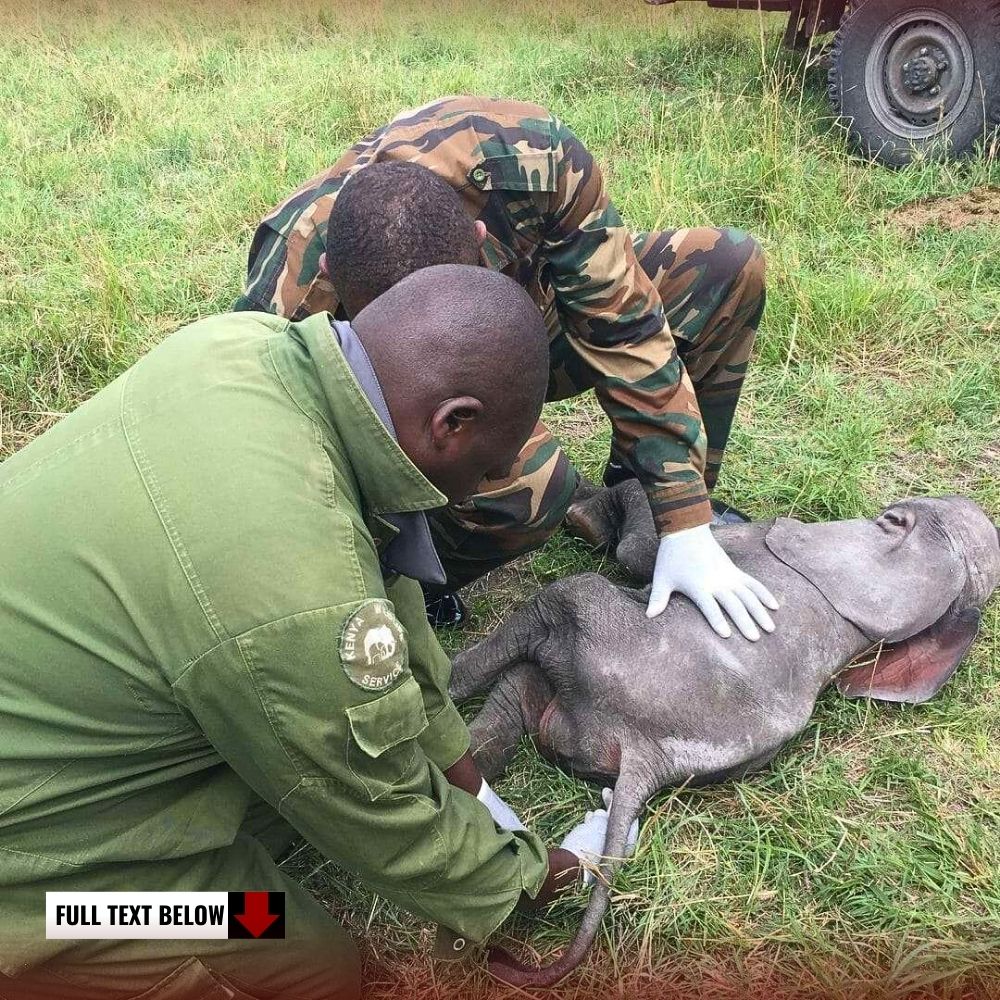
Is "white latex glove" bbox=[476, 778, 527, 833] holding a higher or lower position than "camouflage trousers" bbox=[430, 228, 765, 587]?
lower

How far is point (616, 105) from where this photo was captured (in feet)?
19.2

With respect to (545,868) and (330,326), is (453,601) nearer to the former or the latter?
(545,868)

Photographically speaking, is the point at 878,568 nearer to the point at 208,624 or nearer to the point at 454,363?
the point at 454,363

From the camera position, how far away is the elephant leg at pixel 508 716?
92.9 inches

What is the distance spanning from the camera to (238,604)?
1.29m

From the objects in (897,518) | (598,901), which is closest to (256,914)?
(598,901)

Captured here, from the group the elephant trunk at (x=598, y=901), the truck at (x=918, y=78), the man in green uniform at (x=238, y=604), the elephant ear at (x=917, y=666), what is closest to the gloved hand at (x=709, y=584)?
the elephant ear at (x=917, y=666)

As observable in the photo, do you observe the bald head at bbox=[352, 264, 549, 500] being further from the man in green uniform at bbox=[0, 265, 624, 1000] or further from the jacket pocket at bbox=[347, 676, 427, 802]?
the jacket pocket at bbox=[347, 676, 427, 802]

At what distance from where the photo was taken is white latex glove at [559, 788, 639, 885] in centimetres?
213

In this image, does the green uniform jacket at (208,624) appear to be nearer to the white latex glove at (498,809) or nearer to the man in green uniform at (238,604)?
the man in green uniform at (238,604)

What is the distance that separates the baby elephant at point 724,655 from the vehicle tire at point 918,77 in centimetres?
303

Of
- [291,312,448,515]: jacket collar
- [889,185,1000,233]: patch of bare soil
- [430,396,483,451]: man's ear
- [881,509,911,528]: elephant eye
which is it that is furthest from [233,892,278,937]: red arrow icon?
[889,185,1000,233]: patch of bare soil

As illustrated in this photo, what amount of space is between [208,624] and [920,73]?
507 cm

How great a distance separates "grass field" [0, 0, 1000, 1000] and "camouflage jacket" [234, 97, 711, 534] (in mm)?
628
